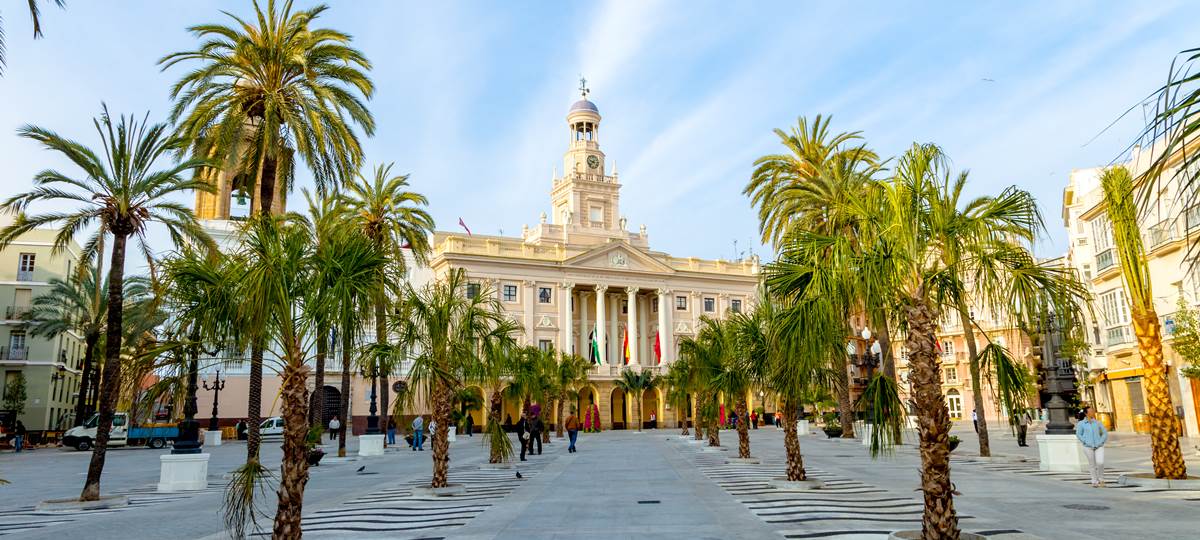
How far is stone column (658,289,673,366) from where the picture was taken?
236ft

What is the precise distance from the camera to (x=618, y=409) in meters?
72.6

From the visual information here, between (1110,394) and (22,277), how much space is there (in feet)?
228

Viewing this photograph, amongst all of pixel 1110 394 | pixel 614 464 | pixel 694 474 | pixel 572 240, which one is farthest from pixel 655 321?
pixel 694 474

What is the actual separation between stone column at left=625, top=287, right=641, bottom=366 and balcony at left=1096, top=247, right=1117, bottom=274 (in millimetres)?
38330

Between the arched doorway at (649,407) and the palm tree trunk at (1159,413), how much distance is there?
56.2 metres

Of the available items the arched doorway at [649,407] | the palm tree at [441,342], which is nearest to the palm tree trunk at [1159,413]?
the palm tree at [441,342]

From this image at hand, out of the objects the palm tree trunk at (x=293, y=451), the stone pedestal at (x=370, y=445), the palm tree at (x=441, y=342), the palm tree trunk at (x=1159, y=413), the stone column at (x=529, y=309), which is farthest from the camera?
the stone column at (x=529, y=309)

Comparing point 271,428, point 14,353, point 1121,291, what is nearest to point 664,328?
point 271,428

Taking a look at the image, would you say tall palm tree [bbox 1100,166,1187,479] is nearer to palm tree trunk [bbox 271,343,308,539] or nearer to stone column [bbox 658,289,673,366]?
palm tree trunk [bbox 271,343,308,539]

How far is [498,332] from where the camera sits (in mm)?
20594

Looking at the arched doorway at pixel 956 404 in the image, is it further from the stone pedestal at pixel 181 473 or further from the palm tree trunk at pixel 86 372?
the stone pedestal at pixel 181 473

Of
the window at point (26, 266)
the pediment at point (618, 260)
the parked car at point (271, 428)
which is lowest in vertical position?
the parked car at point (271, 428)

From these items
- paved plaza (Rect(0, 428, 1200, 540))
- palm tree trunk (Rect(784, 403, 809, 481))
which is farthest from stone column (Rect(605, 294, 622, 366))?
palm tree trunk (Rect(784, 403, 809, 481))

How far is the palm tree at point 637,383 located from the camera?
66.9m
